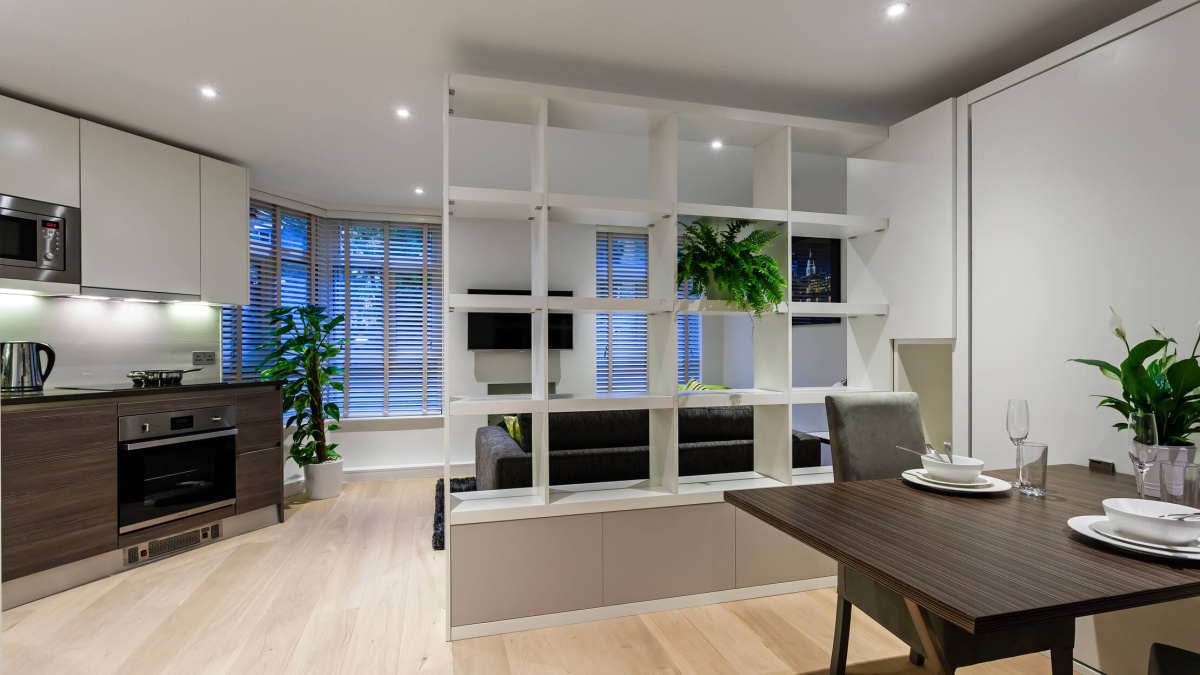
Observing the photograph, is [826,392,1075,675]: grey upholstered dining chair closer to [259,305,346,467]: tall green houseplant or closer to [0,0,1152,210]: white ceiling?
[0,0,1152,210]: white ceiling

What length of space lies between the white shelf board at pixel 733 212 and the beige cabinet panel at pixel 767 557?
140 centimetres

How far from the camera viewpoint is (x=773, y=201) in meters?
2.98

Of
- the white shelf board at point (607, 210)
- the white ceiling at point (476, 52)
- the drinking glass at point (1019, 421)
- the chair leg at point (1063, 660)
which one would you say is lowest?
the chair leg at point (1063, 660)

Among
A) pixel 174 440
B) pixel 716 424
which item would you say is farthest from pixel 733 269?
pixel 174 440

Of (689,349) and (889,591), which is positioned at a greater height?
(689,349)

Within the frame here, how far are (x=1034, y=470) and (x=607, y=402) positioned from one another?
→ 155cm

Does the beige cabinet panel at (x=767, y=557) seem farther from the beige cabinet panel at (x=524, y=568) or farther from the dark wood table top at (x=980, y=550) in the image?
the dark wood table top at (x=980, y=550)

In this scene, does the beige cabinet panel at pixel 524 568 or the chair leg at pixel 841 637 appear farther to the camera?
the beige cabinet panel at pixel 524 568

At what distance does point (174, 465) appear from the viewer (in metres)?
3.40

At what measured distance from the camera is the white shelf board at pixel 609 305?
2562mm

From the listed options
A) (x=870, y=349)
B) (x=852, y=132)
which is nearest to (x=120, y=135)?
(x=852, y=132)

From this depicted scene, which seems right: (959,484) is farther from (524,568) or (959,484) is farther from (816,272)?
(816,272)

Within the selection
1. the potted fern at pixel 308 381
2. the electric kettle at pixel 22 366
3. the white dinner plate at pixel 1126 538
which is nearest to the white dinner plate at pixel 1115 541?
the white dinner plate at pixel 1126 538

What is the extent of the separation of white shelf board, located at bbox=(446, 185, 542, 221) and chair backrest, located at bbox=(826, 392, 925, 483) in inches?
57.8
